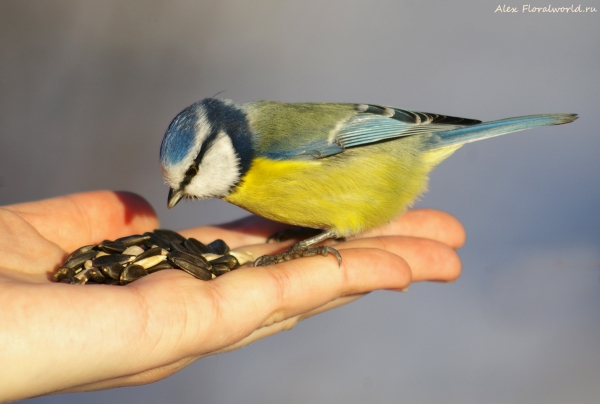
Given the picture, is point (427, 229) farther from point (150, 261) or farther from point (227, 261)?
point (150, 261)

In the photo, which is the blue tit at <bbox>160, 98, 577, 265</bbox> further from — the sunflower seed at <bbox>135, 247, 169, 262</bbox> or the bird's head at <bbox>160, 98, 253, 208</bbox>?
the sunflower seed at <bbox>135, 247, 169, 262</bbox>

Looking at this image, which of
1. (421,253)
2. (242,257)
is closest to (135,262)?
(242,257)

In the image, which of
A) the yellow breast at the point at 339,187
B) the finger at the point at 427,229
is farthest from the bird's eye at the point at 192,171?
the finger at the point at 427,229

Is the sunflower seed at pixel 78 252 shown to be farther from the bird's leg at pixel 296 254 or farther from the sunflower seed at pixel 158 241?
the bird's leg at pixel 296 254

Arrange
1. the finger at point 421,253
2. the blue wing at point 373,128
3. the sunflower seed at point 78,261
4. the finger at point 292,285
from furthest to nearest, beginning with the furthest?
1. the finger at point 421,253
2. the blue wing at point 373,128
3. the sunflower seed at point 78,261
4. the finger at point 292,285

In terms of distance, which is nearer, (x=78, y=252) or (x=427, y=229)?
(x=78, y=252)

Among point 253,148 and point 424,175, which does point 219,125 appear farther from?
point 424,175

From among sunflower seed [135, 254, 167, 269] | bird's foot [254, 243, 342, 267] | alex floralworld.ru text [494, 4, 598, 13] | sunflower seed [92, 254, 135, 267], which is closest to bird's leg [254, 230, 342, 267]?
bird's foot [254, 243, 342, 267]

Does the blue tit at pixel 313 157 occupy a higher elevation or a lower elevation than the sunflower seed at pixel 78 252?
higher
